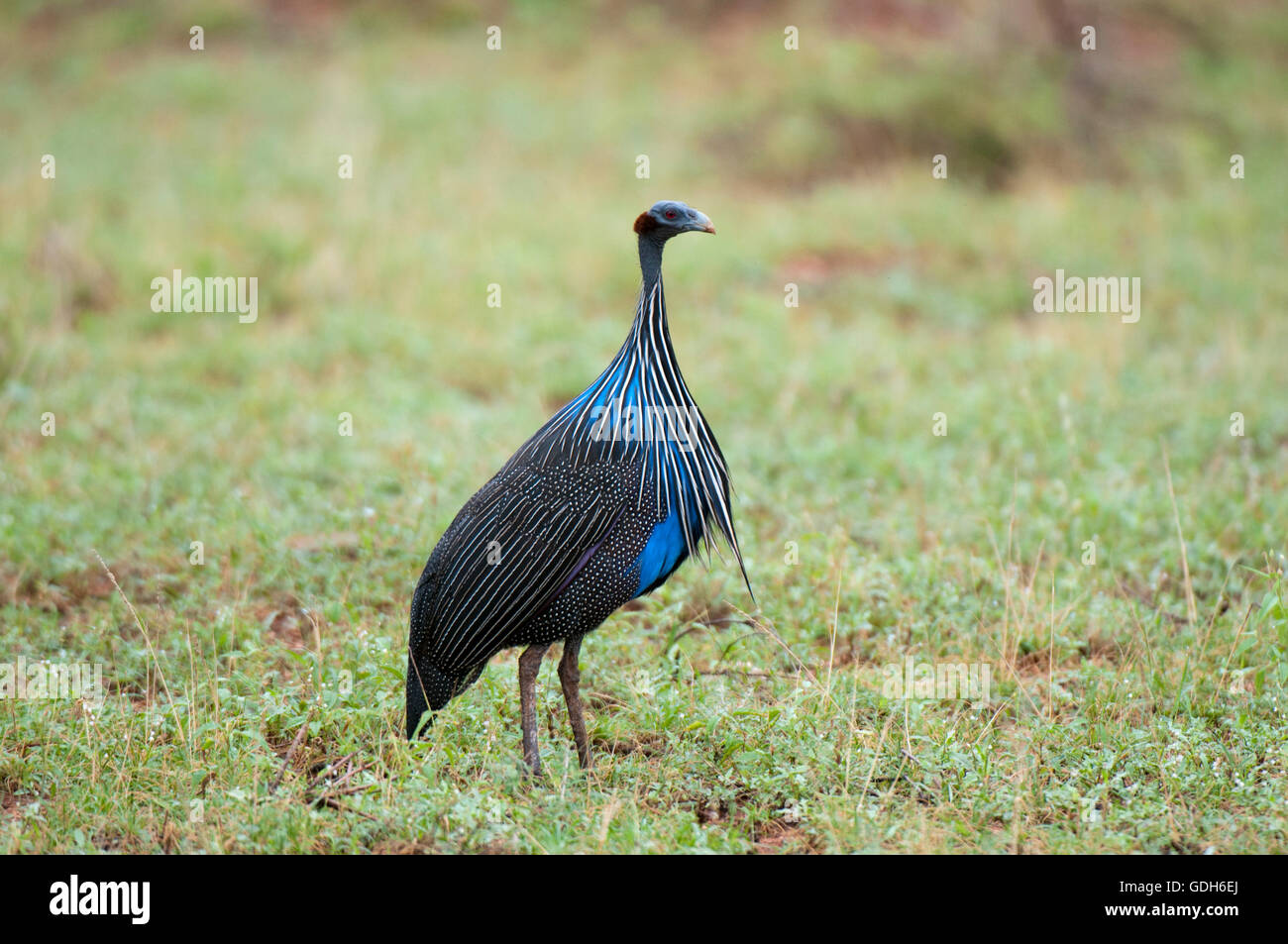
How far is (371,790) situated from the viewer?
3680mm

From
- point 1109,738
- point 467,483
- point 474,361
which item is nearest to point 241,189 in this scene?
point 474,361

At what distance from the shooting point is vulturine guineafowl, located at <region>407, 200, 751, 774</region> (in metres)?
3.76

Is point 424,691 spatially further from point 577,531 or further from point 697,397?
point 697,397

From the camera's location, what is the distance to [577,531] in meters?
3.78

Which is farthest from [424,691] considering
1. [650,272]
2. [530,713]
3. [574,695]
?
[650,272]

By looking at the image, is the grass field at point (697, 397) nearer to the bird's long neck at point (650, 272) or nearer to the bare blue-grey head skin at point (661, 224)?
the bird's long neck at point (650, 272)

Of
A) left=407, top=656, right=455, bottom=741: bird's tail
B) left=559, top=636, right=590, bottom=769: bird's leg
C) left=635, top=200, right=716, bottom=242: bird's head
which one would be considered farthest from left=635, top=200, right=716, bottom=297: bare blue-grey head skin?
left=407, top=656, right=455, bottom=741: bird's tail

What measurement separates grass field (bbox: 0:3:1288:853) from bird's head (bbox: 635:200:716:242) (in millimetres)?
1316

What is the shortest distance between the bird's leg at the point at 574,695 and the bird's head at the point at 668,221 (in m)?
1.28

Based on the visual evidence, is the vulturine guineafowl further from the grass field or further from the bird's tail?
the grass field

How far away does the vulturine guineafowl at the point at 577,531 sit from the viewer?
376 centimetres

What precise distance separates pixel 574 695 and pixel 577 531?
0.54 m
